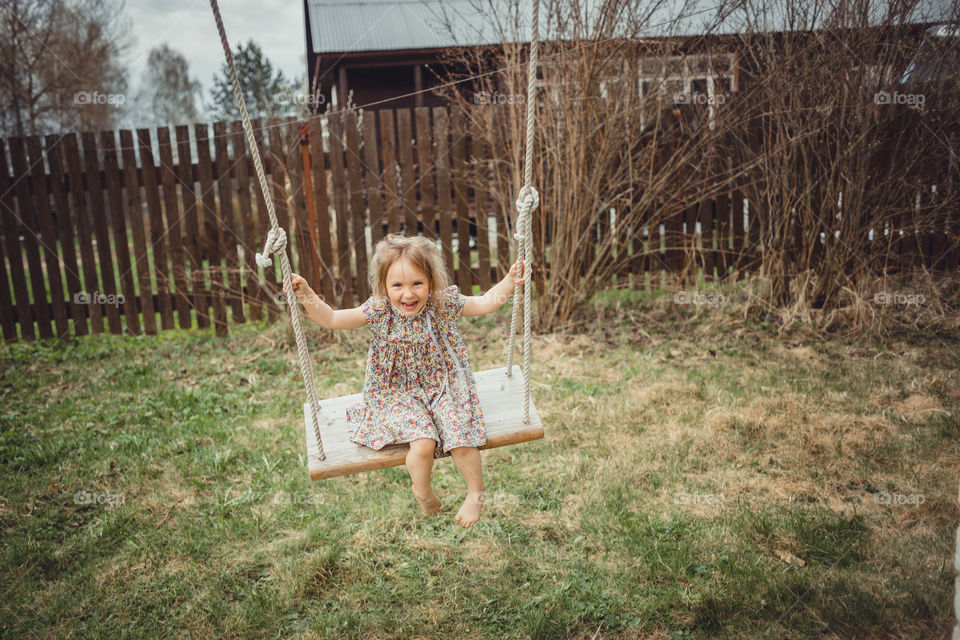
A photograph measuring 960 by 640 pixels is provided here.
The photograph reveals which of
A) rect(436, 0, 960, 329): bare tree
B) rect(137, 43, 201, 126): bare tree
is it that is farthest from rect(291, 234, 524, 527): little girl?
rect(137, 43, 201, 126): bare tree

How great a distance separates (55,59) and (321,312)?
14671 millimetres

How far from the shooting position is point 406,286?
95.2 inches

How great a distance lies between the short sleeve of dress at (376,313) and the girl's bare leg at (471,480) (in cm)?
57

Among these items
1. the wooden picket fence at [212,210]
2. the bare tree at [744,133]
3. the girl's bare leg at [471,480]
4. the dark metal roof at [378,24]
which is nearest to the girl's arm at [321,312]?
the girl's bare leg at [471,480]

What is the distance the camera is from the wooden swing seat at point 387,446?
7.46 feet

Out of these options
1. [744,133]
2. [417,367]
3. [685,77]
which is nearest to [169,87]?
[685,77]

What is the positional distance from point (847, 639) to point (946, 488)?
1248mm

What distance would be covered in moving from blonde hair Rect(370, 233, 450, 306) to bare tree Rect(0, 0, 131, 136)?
411 inches

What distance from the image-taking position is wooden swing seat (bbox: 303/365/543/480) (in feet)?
7.46

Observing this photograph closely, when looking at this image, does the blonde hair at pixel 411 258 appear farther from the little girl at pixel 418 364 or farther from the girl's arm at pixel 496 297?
the girl's arm at pixel 496 297

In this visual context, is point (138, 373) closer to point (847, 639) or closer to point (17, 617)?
point (17, 617)

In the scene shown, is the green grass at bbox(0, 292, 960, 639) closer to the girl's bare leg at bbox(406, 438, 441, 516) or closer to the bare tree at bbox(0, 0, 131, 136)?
the girl's bare leg at bbox(406, 438, 441, 516)

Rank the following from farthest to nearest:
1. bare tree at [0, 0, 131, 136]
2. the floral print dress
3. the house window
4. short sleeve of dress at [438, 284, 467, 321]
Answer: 1. bare tree at [0, 0, 131, 136]
2. the house window
3. short sleeve of dress at [438, 284, 467, 321]
4. the floral print dress

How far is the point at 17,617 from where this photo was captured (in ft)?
8.23
